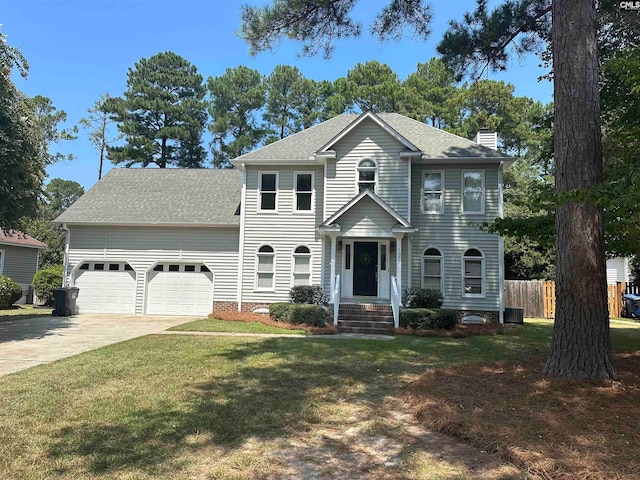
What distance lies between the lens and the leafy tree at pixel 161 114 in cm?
3491

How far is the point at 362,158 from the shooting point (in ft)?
50.2

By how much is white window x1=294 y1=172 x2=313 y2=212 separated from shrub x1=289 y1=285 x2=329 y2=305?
302cm

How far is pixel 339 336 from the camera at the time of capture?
11555 millimetres

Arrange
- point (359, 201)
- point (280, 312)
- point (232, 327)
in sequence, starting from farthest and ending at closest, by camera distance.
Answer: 1. point (359, 201)
2. point (280, 312)
3. point (232, 327)

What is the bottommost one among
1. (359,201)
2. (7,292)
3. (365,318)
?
(365,318)

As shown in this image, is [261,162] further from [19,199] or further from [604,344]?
[604,344]

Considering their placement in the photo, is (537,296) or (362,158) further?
(537,296)

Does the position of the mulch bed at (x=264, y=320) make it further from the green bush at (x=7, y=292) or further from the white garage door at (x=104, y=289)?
the green bush at (x=7, y=292)

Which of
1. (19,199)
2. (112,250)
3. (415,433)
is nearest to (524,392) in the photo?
(415,433)

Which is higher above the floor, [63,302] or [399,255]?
[399,255]

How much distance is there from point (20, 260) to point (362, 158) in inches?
812

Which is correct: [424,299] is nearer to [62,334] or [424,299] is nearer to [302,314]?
[302,314]

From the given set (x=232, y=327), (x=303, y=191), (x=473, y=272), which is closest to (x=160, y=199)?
(x=303, y=191)

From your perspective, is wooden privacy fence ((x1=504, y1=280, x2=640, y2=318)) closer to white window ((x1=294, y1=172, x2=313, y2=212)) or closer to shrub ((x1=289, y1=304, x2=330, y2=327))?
white window ((x1=294, y1=172, x2=313, y2=212))
